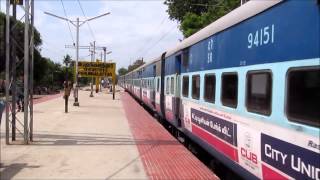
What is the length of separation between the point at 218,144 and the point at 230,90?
1.18 m

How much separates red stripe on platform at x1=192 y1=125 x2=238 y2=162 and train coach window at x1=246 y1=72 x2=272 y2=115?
1023 mm

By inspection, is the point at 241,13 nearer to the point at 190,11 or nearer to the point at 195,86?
the point at 195,86

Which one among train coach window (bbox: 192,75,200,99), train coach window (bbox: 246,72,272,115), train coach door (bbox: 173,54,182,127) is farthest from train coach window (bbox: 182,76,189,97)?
train coach window (bbox: 246,72,272,115)

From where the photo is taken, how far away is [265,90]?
6.73 m

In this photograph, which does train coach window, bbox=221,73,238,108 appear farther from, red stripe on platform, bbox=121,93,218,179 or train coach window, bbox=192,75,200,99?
train coach window, bbox=192,75,200,99

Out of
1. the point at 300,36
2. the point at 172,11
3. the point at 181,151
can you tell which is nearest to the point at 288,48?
the point at 300,36

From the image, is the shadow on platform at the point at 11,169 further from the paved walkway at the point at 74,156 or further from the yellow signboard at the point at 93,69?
the yellow signboard at the point at 93,69

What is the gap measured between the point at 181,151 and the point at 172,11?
165ft

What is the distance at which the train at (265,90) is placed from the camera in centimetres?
548

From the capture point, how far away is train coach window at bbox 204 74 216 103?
391 inches

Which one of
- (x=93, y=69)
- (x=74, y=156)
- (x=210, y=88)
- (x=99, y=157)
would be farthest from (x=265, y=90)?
(x=93, y=69)

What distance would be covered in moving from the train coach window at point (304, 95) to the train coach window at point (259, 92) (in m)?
0.66

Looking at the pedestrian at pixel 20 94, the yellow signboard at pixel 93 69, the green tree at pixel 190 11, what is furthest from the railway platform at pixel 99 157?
the green tree at pixel 190 11

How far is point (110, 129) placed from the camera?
61.4ft
